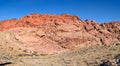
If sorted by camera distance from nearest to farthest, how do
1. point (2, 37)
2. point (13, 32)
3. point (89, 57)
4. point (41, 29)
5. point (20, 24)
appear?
point (89, 57) → point (2, 37) → point (13, 32) → point (41, 29) → point (20, 24)

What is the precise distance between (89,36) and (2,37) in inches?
738

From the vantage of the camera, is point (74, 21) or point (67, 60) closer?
point (67, 60)

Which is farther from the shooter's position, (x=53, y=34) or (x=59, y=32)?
(x=59, y=32)

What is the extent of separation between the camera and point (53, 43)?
54219mm

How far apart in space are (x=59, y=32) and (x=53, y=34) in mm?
1449

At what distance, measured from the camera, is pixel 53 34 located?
184 feet

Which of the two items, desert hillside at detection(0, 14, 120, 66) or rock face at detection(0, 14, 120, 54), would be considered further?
rock face at detection(0, 14, 120, 54)

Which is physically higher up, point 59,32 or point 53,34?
point 59,32

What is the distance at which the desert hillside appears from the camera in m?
49.4

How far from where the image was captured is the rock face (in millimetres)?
52719

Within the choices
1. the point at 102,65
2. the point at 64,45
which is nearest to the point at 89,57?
the point at 102,65

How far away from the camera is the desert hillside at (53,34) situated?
49369 mm

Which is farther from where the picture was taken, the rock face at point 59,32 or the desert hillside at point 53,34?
the rock face at point 59,32

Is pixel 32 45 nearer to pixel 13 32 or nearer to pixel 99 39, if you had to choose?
pixel 13 32
